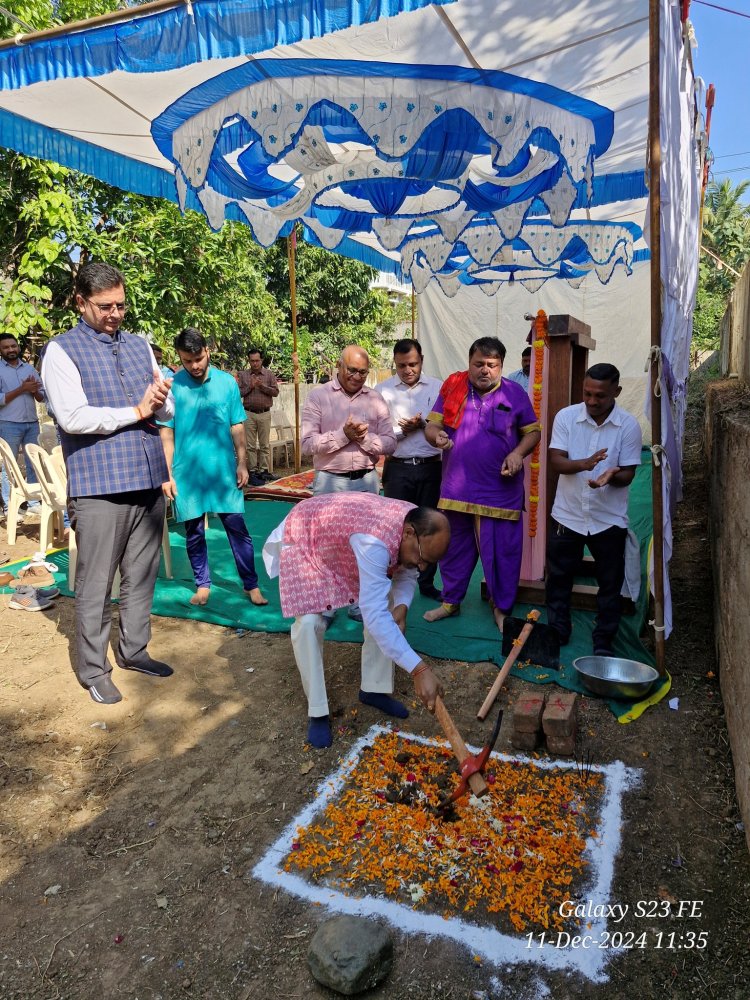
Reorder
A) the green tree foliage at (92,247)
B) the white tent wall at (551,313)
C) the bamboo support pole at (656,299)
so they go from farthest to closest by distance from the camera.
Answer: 1. the white tent wall at (551,313)
2. the green tree foliage at (92,247)
3. the bamboo support pole at (656,299)

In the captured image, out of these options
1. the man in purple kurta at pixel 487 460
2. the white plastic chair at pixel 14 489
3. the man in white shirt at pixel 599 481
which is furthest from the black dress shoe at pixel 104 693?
the white plastic chair at pixel 14 489

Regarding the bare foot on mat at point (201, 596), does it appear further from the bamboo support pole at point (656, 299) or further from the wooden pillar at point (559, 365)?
the bamboo support pole at point (656, 299)

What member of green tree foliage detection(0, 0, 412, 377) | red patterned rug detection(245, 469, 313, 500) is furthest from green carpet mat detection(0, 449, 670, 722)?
green tree foliage detection(0, 0, 412, 377)

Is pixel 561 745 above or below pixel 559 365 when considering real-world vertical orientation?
below

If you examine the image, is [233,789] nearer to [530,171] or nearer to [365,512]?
[365,512]

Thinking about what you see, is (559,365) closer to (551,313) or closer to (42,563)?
(42,563)

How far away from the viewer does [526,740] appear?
9.93 feet

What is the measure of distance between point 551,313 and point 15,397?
329 inches

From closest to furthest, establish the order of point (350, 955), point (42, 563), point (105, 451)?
point (350, 955) < point (105, 451) < point (42, 563)

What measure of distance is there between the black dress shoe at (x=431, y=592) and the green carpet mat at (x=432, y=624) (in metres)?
0.05

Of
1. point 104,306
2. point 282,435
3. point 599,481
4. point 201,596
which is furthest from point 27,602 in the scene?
point 282,435

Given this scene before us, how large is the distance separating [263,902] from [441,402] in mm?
3039

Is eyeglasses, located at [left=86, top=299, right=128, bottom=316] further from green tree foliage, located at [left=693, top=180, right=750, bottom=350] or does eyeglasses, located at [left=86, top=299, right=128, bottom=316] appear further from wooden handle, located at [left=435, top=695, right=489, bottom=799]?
green tree foliage, located at [left=693, top=180, right=750, bottom=350]

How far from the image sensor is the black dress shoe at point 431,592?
16.1 feet
